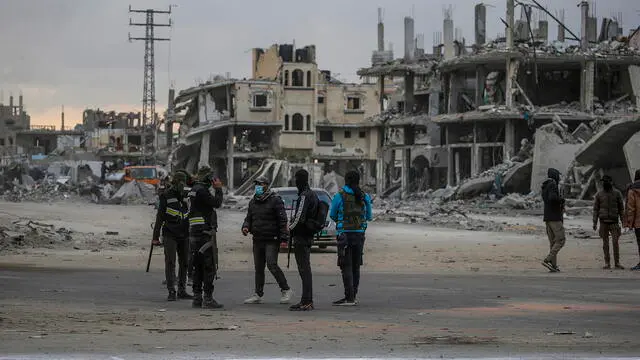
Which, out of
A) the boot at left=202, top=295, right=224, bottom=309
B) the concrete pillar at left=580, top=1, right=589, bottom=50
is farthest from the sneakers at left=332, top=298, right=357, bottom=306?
the concrete pillar at left=580, top=1, right=589, bottom=50

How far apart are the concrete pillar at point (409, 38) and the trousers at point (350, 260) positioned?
77380mm

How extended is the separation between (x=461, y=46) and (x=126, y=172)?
26.4 m

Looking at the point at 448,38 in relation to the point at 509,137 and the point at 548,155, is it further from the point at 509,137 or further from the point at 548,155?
the point at 548,155

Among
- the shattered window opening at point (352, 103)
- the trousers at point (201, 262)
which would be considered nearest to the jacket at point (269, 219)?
the trousers at point (201, 262)

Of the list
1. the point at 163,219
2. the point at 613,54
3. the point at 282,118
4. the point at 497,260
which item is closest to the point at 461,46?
the point at 613,54

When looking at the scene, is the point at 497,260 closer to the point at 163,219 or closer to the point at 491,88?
the point at 163,219

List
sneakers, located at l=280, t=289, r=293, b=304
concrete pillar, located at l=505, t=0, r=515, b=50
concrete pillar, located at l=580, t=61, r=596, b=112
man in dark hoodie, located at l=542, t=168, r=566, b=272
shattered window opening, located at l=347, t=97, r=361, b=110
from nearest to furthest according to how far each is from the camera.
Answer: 1. sneakers, located at l=280, t=289, r=293, b=304
2. man in dark hoodie, located at l=542, t=168, r=566, b=272
3. concrete pillar, located at l=505, t=0, r=515, b=50
4. concrete pillar, located at l=580, t=61, r=596, b=112
5. shattered window opening, located at l=347, t=97, r=361, b=110

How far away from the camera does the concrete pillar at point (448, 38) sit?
86.6m

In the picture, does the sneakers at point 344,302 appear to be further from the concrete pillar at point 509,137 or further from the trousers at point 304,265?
the concrete pillar at point 509,137

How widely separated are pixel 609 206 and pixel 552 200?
139 cm

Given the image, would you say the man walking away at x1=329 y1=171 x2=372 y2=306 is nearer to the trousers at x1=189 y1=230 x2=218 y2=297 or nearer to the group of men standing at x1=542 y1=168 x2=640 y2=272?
the trousers at x1=189 y1=230 x2=218 y2=297

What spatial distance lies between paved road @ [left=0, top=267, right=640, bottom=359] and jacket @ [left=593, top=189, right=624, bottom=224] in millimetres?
2374

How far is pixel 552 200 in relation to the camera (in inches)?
796

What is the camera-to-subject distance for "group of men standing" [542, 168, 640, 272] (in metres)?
20.3
